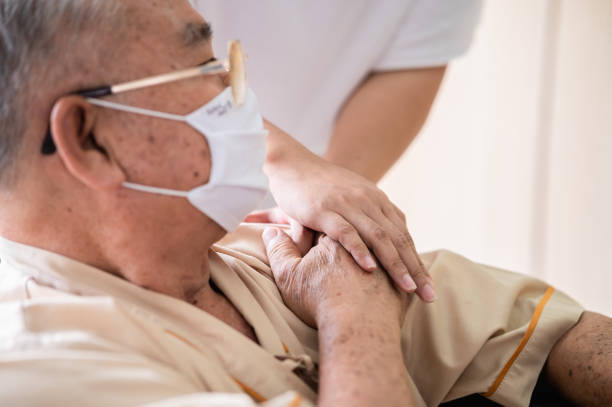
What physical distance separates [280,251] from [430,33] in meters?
0.98

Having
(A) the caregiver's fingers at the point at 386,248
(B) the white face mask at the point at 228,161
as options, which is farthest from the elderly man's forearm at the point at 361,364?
(B) the white face mask at the point at 228,161

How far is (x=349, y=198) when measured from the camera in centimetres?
129

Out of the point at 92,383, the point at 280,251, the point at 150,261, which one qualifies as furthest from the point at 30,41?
the point at 280,251

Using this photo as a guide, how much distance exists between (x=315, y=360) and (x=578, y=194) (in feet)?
7.99

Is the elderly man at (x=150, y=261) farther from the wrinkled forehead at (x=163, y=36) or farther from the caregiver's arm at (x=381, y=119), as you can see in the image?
the caregiver's arm at (x=381, y=119)

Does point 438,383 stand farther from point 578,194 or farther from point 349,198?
point 578,194

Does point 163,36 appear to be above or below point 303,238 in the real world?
above

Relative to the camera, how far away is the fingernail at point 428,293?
1.23m

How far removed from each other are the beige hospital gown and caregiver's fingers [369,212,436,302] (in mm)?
99

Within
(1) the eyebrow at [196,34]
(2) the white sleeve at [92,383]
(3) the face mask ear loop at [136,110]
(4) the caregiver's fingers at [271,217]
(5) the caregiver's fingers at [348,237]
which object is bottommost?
(2) the white sleeve at [92,383]

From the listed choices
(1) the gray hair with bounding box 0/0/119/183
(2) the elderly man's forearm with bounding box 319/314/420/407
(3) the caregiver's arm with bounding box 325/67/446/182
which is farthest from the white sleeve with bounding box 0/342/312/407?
(3) the caregiver's arm with bounding box 325/67/446/182

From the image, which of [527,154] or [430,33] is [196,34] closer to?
[430,33]

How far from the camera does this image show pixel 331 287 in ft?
3.87

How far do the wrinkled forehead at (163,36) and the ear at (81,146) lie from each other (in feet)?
0.38
